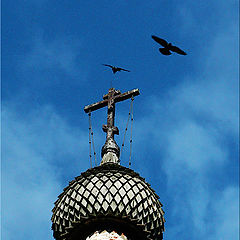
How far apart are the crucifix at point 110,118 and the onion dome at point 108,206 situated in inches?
33.6

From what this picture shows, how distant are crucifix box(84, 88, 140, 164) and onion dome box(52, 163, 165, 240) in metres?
0.85

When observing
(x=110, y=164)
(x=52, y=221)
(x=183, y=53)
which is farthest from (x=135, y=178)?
(x=183, y=53)

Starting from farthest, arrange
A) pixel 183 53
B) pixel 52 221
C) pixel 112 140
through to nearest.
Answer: pixel 112 140, pixel 52 221, pixel 183 53

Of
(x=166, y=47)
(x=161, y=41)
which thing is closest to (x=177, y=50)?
(x=166, y=47)

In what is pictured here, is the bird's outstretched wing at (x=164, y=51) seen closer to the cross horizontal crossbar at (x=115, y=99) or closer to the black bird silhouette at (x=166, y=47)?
the black bird silhouette at (x=166, y=47)

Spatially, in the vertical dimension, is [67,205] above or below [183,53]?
below

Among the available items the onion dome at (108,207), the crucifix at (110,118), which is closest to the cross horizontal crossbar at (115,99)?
the crucifix at (110,118)

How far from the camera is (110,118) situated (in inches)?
906

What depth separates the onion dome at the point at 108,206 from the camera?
64.1 feet

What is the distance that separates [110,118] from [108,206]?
4.15 m

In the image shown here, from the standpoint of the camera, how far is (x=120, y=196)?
1981 centimetres

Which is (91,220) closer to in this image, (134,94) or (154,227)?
(154,227)

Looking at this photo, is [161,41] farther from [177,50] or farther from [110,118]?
[110,118]

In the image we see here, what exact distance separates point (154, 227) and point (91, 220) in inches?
68.9
